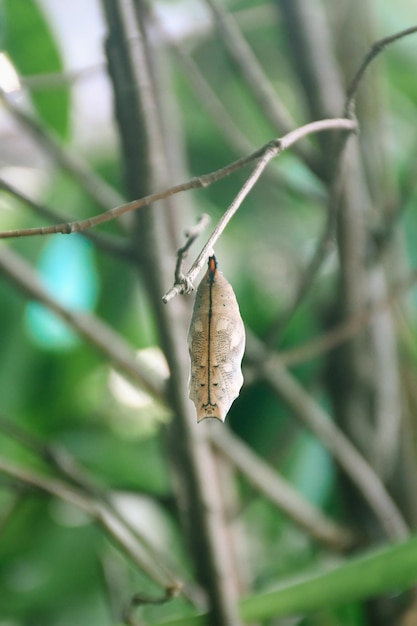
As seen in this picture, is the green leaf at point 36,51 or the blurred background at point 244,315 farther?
the green leaf at point 36,51

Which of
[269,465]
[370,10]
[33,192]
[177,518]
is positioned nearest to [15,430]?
[177,518]

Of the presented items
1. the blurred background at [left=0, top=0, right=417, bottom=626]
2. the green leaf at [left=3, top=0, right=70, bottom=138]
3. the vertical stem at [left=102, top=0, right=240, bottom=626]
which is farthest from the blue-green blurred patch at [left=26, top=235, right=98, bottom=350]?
the vertical stem at [left=102, top=0, right=240, bottom=626]

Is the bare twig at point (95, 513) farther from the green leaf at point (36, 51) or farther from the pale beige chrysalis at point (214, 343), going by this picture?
the green leaf at point (36, 51)

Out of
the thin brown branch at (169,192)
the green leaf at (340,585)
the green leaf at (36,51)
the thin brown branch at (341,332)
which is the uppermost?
the green leaf at (36,51)

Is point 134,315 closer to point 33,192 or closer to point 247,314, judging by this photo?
point 247,314

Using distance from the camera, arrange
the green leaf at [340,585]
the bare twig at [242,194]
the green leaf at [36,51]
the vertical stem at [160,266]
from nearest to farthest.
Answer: the bare twig at [242,194], the vertical stem at [160,266], the green leaf at [340,585], the green leaf at [36,51]

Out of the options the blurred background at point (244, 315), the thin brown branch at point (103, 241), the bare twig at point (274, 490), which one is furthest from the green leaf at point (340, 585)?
the thin brown branch at point (103, 241)

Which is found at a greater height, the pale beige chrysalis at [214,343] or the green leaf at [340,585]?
the pale beige chrysalis at [214,343]

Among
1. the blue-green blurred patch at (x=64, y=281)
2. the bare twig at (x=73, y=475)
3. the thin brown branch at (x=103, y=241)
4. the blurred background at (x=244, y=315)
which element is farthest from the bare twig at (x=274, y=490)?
the blue-green blurred patch at (x=64, y=281)

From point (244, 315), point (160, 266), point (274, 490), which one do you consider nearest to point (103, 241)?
point (160, 266)

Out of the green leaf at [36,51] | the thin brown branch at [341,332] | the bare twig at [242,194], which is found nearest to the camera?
the bare twig at [242,194]
